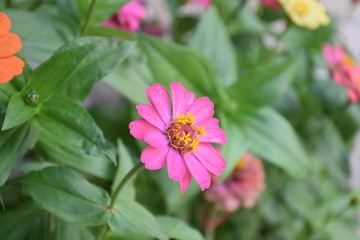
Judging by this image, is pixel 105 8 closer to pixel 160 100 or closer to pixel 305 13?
pixel 160 100

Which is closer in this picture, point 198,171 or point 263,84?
point 198,171

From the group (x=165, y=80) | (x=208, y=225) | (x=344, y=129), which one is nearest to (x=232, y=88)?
(x=165, y=80)

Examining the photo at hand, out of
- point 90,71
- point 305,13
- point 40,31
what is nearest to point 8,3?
point 40,31

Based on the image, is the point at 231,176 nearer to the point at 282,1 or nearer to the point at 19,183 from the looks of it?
the point at 282,1

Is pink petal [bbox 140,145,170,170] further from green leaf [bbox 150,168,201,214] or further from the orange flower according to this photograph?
green leaf [bbox 150,168,201,214]

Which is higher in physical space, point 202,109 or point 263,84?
point 202,109

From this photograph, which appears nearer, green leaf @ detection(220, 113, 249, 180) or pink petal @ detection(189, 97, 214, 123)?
pink petal @ detection(189, 97, 214, 123)

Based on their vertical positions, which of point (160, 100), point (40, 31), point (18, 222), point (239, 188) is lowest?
point (239, 188)

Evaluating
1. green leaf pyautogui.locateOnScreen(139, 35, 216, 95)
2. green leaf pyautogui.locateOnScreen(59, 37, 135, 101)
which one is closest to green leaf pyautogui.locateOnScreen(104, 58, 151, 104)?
green leaf pyautogui.locateOnScreen(139, 35, 216, 95)

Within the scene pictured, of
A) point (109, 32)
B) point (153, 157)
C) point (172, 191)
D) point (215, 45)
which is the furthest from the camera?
point (215, 45)
